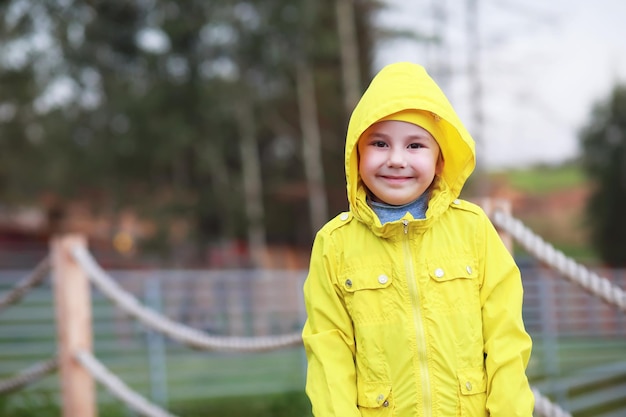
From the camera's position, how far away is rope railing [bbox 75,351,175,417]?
305cm

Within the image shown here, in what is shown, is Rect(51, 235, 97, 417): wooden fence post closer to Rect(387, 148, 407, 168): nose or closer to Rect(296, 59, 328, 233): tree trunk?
Rect(387, 148, 407, 168): nose

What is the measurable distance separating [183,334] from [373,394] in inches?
63.3

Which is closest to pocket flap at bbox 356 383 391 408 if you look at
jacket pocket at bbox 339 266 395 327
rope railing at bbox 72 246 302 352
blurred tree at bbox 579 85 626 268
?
jacket pocket at bbox 339 266 395 327

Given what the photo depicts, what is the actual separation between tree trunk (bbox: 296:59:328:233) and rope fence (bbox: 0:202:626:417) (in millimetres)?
11249

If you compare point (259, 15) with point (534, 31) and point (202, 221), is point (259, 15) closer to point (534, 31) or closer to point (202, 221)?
point (202, 221)

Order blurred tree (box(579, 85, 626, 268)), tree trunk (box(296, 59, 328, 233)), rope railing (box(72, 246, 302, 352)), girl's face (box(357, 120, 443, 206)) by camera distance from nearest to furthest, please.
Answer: girl's face (box(357, 120, 443, 206))
rope railing (box(72, 246, 302, 352))
blurred tree (box(579, 85, 626, 268))
tree trunk (box(296, 59, 328, 233))

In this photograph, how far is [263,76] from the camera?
15.4 m

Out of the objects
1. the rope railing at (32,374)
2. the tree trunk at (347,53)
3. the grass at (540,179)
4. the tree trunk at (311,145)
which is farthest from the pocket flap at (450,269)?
the grass at (540,179)

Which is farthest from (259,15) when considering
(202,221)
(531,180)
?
(531,180)

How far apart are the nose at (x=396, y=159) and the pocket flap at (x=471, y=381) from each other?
1.56 ft

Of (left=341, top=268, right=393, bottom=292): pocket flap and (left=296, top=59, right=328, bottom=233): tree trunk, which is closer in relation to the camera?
(left=341, top=268, right=393, bottom=292): pocket flap

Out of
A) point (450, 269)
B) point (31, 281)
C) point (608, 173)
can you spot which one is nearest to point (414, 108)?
point (450, 269)

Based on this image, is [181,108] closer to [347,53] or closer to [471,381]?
[347,53]

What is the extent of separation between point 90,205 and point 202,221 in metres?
2.65
